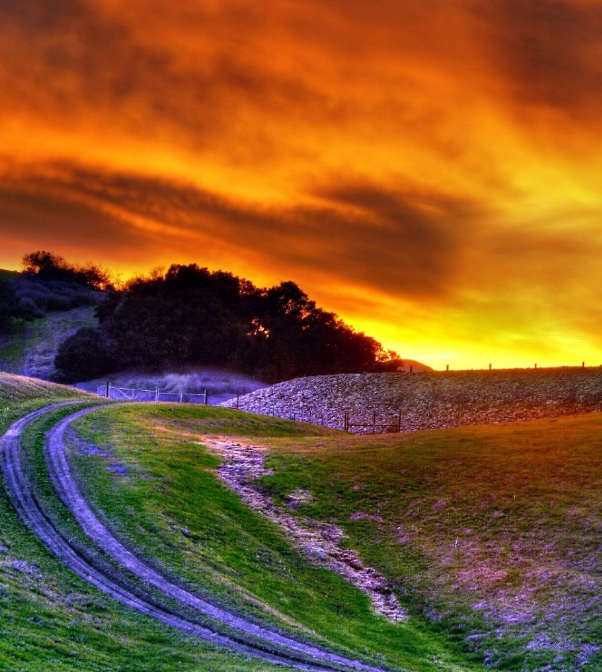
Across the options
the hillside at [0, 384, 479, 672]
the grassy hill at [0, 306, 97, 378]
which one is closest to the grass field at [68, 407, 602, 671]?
the hillside at [0, 384, 479, 672]

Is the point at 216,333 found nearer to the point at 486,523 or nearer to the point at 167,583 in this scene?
the point at 486,523

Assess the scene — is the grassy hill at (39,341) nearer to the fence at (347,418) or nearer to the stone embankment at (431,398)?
the stone embankment at (431,398)

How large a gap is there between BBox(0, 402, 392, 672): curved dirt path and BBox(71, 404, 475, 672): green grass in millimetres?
1074

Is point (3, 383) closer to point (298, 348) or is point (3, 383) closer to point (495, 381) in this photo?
point (495, 381)

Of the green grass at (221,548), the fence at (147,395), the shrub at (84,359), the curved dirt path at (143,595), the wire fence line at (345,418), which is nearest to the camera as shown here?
the curved dirt path at (143,595)

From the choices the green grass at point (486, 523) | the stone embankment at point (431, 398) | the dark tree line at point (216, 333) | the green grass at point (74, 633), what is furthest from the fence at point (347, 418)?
the green grass at point (74, 633)

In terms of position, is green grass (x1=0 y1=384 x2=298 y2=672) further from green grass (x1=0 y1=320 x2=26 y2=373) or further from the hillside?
green grass (x1=0 y1=320 x2=26 y2=373)

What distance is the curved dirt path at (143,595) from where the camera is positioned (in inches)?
1034

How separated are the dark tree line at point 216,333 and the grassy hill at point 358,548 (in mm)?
80640

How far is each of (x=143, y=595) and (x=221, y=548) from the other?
31.7 feet

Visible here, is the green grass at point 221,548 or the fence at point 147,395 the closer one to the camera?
the green grass at point 221,548

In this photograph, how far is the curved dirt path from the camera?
26.3 metres

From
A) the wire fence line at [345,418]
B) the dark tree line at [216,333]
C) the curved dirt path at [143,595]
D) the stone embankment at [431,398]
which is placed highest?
the dark tree line at [216,333]

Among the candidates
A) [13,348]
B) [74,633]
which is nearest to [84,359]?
[13,348]
